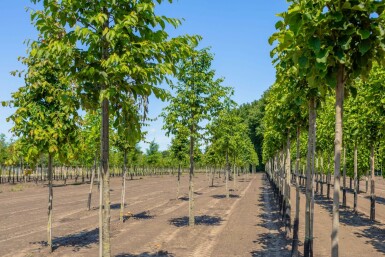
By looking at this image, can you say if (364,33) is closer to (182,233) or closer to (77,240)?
(182,233)

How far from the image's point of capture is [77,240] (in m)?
16.0

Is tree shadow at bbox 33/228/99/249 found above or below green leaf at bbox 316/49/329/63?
below

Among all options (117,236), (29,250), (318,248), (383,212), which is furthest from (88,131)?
(383,212)

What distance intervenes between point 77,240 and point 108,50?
11497mm

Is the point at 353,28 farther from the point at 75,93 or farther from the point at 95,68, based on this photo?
the point at 75,93

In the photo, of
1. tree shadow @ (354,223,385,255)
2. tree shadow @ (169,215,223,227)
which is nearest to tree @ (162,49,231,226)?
tree shadow @ (169,215,223,227)

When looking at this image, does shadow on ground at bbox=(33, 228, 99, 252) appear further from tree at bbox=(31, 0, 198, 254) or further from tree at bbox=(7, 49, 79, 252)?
tree at bbox=(31, 0, 198, 254)

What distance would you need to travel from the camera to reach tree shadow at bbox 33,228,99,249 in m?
15.0

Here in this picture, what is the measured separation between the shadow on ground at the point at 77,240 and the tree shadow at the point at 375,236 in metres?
11.7

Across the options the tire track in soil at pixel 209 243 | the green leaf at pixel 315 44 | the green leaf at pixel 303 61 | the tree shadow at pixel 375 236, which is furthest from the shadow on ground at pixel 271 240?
the green leaf at pixel 315 44

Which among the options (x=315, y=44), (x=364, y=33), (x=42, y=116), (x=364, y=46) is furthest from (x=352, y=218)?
(x=315, y=44)

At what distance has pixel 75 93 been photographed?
25.5 ft

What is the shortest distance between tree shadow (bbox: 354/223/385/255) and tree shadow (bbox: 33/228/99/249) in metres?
11.7

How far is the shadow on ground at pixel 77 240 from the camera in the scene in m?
15.0
